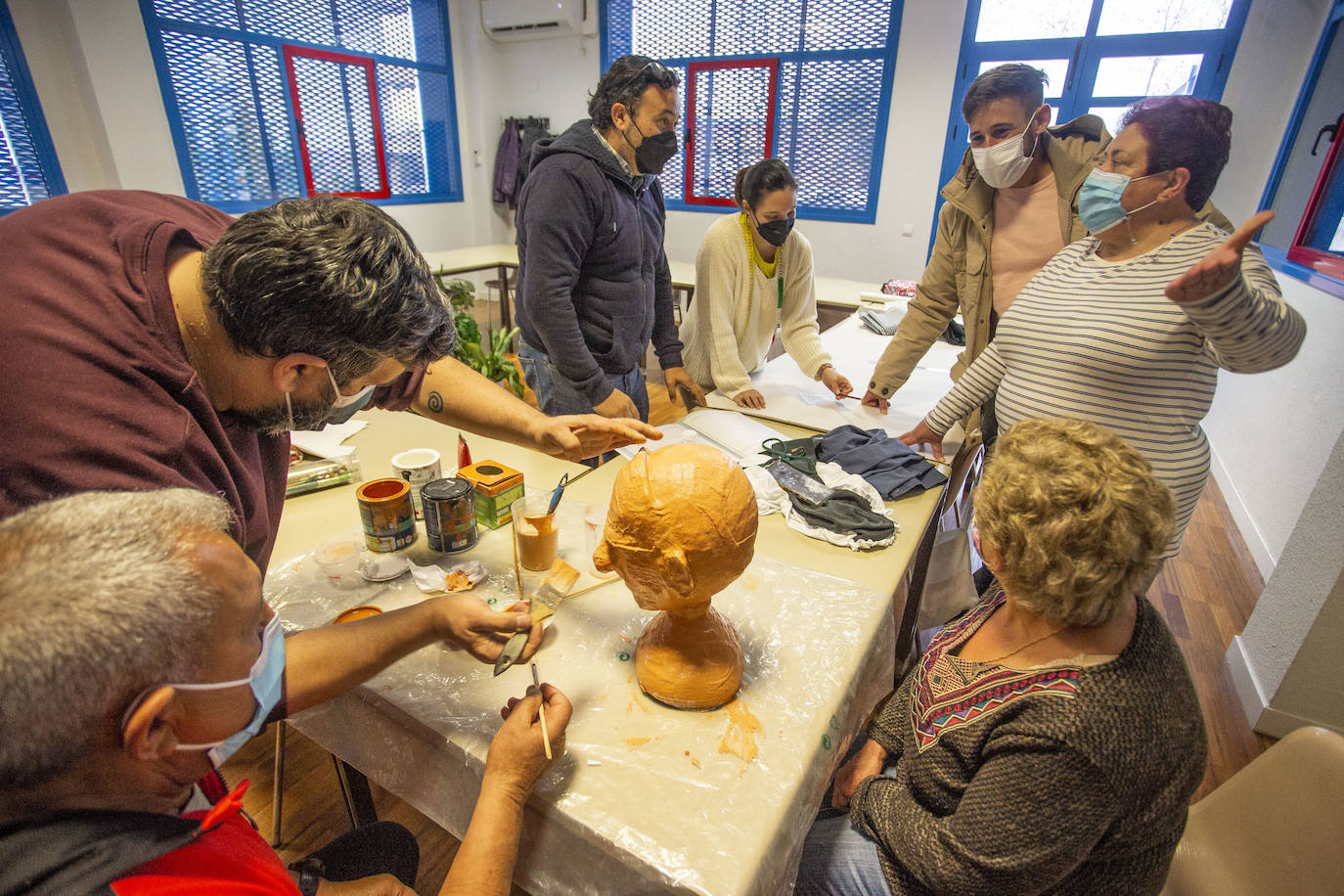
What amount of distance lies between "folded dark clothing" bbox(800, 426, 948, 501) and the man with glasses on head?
0.76 m

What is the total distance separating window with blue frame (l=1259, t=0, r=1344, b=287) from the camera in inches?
143

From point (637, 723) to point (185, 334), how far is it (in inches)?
39.6

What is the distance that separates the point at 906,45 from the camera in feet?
20.1

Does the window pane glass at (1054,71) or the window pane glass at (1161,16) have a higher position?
the window pane glass at (1161,16)

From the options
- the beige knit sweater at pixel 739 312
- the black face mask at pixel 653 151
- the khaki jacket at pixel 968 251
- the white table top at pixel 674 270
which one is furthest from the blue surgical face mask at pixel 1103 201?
the white table top at pixel 674 270

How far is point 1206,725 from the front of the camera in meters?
2.29

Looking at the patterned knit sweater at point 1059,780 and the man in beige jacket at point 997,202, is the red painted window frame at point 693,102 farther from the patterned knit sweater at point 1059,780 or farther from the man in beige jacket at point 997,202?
the patterned knit sweater at point 1059,780

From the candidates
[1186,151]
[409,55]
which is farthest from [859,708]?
[409,55]

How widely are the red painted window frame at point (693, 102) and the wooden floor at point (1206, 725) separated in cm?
511

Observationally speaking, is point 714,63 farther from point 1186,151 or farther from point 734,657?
point 734,657

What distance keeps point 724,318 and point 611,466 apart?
40.6 inches

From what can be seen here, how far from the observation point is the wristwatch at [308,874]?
0.94 meters

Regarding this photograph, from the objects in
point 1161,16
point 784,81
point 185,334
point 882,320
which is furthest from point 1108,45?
point 185,334

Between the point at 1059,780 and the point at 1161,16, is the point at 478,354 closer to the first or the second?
the point at 1059,780
